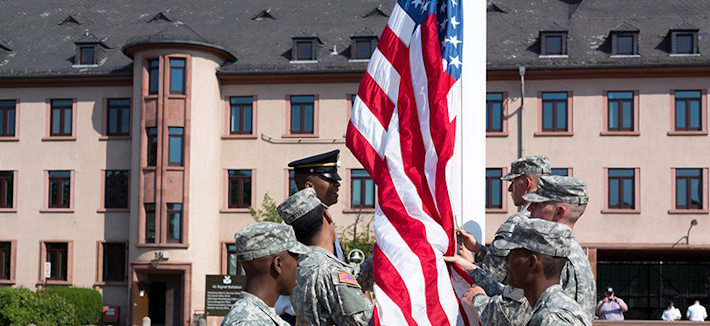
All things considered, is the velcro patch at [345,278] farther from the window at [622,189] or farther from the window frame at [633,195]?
the window at [622,189]

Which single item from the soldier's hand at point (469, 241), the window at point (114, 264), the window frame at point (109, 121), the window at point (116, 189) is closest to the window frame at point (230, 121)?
the window frame at point (109, 121)

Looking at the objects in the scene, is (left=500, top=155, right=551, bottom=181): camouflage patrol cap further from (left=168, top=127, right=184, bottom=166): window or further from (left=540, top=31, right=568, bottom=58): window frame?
(left=168, top=127, right=184, bottom=166): window

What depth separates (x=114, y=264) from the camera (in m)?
39.4

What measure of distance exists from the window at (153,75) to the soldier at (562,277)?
1308 inches

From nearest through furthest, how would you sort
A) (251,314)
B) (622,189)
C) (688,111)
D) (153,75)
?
(251,314), (688,111), (622,189), (153,75)

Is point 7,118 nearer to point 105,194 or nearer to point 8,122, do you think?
point 8,122

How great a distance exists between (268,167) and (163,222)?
4.66 metres

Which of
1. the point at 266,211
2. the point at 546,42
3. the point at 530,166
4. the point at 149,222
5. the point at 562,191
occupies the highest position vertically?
the point at 546,42

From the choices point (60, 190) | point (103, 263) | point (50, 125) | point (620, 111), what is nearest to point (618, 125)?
point (620, 111)

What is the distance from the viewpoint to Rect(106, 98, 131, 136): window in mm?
39969

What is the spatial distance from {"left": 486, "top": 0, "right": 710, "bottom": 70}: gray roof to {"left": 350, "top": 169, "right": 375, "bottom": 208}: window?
6509 millimetres

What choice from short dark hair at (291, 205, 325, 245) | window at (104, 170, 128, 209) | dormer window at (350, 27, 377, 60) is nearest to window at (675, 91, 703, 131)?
dormer window at (350, 27, 377, 60)

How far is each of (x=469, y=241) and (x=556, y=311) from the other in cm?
187

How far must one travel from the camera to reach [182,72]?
38.1 meters
